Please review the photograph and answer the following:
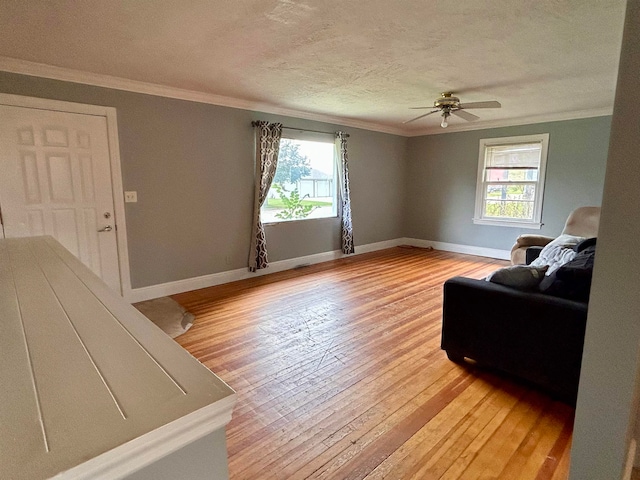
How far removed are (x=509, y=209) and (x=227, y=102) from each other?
482 cm

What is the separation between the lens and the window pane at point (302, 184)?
503 cm

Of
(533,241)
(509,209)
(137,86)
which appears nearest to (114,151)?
(137,86)

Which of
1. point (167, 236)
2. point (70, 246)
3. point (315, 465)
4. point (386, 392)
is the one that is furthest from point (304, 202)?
point (315, 465)

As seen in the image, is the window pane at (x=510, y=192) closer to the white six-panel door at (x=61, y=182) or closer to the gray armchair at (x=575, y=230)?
the gray armchair at (x=575, y=230)

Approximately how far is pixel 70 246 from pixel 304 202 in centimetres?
309

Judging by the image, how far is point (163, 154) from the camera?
3.88m

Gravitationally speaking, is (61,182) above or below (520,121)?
below

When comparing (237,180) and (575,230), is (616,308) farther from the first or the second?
(237,180)

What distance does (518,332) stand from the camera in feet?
7.26

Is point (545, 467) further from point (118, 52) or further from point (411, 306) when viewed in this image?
point (118, 52)

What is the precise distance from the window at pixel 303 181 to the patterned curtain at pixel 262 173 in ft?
0.71

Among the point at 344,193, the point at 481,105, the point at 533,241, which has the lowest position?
the point at 533,241

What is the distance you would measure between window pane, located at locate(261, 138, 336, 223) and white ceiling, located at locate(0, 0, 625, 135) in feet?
3.61

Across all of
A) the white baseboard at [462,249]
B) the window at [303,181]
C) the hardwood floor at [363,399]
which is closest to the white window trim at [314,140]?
the window at [303,181]
